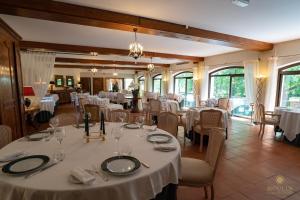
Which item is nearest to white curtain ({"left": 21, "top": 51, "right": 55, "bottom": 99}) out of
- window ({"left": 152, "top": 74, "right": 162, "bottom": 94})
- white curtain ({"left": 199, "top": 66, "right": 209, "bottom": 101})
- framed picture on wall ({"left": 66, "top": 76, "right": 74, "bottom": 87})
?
white curtain ({"left": 199, "top": 66, "right": 209, "bottom": 101})

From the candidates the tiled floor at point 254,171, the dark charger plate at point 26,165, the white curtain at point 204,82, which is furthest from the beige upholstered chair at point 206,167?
the white curtain at point 204,82

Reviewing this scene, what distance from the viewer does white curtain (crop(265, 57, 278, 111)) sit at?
5684mm

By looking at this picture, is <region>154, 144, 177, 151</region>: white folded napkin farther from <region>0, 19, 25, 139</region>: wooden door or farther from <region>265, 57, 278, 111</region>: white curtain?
<region>265, 57, 278, 111</region>: white curtain

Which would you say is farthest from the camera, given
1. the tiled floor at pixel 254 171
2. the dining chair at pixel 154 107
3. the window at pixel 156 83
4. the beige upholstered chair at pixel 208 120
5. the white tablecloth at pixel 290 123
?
the window at pixel 156 83

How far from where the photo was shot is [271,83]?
5812 millimetres

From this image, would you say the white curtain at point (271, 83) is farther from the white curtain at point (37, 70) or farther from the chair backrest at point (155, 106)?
the white curtain at point (37, 70)

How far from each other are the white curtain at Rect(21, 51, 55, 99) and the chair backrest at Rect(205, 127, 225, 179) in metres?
5.63

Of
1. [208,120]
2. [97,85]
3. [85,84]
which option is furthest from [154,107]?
[97,85]

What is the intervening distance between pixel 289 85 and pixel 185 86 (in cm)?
559

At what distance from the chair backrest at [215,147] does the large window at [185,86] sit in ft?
26.5

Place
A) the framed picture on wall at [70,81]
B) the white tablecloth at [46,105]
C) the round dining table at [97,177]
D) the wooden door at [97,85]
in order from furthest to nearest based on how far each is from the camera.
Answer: the wooden door at [97,85]
the framed picture on wall at [70,81]
the white tablecloth at [46,105]
the round dining table at [97,177]

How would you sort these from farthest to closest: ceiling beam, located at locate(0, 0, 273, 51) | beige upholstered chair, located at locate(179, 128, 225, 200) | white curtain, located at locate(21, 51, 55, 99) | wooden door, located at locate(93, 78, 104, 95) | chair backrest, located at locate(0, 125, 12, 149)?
wooden door, located at locate(93, 78, 104, 95) → white curtain, located at locate(21, 51, 55, 99) → ceiling beam, located at locate(0, 0, 273, 51) → chair backrest, located at locate(0, 125, 12, 149) → beige upholstered chair, located at locate(179, 128, 225, 200)

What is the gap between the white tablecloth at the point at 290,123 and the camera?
4070mm

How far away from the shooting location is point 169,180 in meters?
1.44
